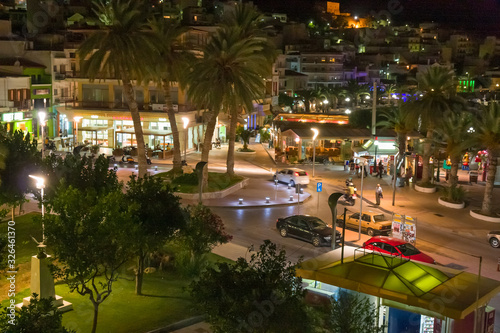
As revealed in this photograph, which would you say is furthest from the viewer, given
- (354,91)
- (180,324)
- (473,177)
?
(354,91)

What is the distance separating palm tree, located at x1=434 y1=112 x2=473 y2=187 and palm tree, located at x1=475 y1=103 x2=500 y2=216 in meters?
3.35

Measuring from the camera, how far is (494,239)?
104 feet

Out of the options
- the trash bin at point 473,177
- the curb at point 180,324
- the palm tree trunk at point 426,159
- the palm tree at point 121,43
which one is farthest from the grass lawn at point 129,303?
the trash bin at point 473,177

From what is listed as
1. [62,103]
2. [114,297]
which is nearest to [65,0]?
[62,103]

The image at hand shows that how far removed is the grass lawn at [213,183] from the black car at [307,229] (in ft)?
31.6

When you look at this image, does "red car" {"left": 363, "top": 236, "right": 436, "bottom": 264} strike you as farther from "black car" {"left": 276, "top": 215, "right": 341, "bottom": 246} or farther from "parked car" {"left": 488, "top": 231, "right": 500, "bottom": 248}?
"parked car" {"left": 488, "top": 231, "right": 500, "bottom": 248}

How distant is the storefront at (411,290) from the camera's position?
1683cm

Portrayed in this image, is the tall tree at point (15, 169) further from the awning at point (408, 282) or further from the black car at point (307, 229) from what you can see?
the awning at point (408, 282)

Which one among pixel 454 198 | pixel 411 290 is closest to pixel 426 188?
pixel 454 198

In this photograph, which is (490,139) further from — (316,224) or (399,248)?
(399,248)

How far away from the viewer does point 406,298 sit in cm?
1700

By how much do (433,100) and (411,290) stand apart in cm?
3150

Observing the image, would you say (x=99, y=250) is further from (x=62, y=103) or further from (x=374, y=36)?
(x=374, y=36)

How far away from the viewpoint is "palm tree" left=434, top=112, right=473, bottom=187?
42.3 meters
